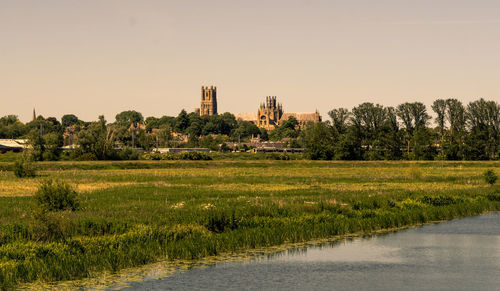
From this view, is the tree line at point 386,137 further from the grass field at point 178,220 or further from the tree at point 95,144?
the grass field at point 178,220

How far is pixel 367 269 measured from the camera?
2817 centimetres

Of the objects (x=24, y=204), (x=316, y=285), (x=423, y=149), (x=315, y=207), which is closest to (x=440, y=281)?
(x=316, y=285)

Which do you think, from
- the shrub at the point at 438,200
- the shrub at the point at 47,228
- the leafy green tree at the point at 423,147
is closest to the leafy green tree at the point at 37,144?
the leafy green tree at the point at 423,147

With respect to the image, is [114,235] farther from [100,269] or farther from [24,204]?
[24,204]

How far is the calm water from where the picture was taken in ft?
81.9

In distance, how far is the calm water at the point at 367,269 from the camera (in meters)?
25.0

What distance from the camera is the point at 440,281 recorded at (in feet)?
84.3

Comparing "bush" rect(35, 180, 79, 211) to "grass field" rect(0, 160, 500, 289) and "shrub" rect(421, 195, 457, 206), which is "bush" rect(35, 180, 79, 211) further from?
"shrub" rect(421, 195, 457, 206)

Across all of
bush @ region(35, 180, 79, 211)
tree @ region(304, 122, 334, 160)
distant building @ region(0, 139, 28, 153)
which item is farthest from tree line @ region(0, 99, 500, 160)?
bush @ region(35, 180, 79, 211)

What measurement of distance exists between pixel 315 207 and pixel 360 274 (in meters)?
14.9

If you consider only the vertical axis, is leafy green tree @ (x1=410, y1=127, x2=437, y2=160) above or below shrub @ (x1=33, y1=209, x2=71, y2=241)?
above

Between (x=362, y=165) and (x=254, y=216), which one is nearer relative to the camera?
(x=254, y=216)

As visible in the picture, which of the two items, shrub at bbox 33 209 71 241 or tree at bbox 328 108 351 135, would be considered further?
tree at bbox 328 108 351 135

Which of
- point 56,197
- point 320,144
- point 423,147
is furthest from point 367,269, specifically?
point 320,144
